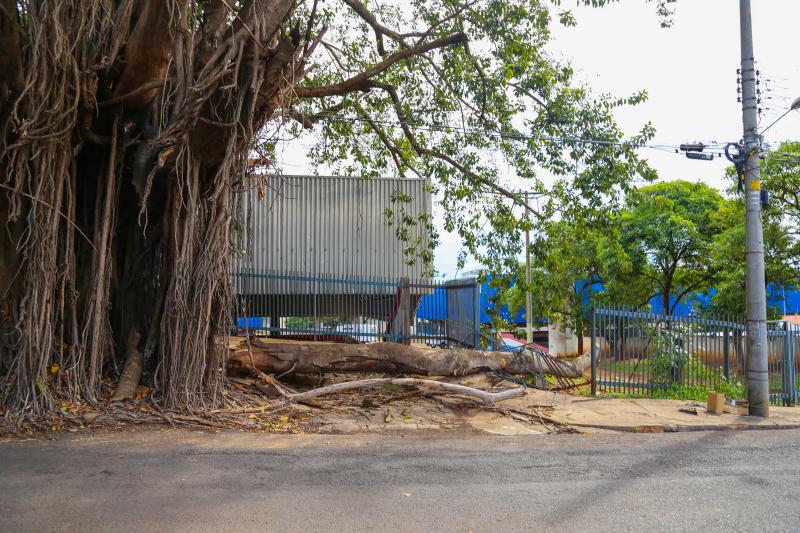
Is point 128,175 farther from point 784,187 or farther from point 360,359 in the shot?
point 784,187

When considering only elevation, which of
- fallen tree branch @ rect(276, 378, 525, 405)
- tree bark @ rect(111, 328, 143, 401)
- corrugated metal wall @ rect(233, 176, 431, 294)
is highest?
corrugated metal wall @ rect(233, 176, 431, 294)

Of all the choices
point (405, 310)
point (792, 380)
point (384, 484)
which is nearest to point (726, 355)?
point (792, 380)

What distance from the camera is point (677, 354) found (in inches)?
479

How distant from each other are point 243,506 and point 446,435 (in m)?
3.63

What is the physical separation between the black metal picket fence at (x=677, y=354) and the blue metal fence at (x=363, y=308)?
244 cm

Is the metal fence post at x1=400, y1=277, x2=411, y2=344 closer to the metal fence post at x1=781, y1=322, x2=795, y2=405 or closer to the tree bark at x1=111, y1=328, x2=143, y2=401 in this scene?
the tree bark at x1=111, y1=328, x2=143, y2=401

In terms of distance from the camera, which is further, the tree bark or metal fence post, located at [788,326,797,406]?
metal fence post, located at [788,326,797,406]

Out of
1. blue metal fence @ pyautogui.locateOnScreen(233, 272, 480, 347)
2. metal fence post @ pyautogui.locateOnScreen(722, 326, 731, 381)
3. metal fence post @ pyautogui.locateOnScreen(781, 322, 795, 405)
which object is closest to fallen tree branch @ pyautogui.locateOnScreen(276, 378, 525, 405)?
blue metal fence @ pyautogui.locateOnScreen(233, 272, 480, 347)

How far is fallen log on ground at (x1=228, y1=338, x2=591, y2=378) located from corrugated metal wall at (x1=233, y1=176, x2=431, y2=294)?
337cm

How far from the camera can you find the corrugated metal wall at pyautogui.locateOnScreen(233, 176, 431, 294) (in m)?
13.7

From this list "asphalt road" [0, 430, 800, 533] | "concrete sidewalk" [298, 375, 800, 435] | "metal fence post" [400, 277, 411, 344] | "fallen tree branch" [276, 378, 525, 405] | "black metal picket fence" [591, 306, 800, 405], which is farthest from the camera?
"black metal picket fence" [591, 306, 800, 405]

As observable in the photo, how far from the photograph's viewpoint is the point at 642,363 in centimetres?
1214

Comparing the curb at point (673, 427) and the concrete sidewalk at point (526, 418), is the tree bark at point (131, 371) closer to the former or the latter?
the concrete sidewalk at point (526, 418)

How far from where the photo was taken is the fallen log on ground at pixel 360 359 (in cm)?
982
